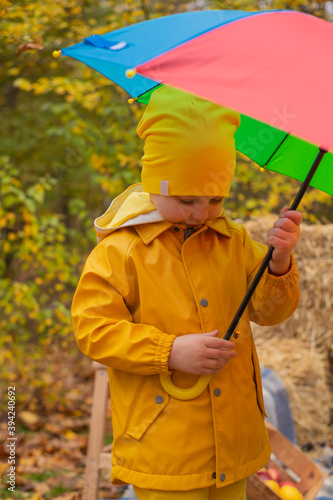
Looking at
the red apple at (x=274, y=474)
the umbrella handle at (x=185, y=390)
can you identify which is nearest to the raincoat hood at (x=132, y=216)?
the umbrella handle at (x=185, y=390)

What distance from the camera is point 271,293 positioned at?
6.61 feet

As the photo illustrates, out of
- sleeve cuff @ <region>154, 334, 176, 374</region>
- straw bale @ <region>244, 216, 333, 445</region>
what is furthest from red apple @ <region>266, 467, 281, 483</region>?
sleeve cuff @ <region>154, 334, 176, 374</region>

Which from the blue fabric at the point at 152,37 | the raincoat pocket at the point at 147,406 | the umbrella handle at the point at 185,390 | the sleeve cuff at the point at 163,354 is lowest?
the raincoat pocket at the point at 147,406

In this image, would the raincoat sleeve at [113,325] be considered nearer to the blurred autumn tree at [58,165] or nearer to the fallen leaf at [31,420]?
the blurred autumn tree at [58,165]

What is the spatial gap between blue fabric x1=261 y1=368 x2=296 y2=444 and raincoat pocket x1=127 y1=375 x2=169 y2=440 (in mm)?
2072

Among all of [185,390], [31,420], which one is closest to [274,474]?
[185,390]

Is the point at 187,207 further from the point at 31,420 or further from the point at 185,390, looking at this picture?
the point at 31,420

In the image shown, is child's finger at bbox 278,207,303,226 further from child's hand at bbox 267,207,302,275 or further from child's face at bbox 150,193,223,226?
child's face at bbox 150,193,223,226

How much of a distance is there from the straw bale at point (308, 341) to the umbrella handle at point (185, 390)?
2.61 m

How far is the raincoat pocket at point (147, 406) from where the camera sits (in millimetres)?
1892

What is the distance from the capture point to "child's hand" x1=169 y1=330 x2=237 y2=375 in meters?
1.81

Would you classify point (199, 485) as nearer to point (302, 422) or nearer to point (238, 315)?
point (238, 315)

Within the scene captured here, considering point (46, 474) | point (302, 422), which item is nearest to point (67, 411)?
point (46, 474)

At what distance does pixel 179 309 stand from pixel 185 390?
28 cm
